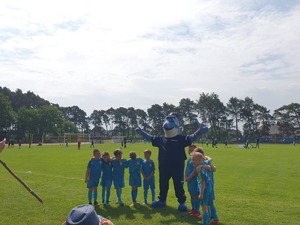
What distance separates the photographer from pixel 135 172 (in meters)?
10.5

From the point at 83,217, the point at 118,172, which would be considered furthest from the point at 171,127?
the point at 83,217

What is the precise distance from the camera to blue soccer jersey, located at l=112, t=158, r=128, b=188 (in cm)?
1046

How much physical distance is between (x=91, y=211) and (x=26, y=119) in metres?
88.8

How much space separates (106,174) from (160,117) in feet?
370

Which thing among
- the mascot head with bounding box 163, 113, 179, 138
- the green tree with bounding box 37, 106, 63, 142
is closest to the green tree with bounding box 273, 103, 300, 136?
the green tree with bounding box 37, 106, 63, 142

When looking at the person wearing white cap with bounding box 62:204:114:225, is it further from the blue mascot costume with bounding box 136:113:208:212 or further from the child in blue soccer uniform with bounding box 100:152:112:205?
the child in blue soccer uniform with bounding box 100:152:112:205

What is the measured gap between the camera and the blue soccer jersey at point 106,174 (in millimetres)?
10477

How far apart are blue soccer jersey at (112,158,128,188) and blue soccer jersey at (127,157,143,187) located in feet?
0.74

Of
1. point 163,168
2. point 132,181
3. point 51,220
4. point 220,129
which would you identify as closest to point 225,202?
point 163,168

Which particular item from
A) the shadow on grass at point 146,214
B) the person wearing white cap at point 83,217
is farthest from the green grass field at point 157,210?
the person wearing white cap at point 83,217

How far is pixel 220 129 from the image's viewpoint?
355ft

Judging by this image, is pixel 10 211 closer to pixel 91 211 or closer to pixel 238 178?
pixel 91 211

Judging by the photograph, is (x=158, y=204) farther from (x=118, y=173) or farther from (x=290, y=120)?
(x=290, y=120)

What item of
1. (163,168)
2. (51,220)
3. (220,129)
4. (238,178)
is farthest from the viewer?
(220,129)
